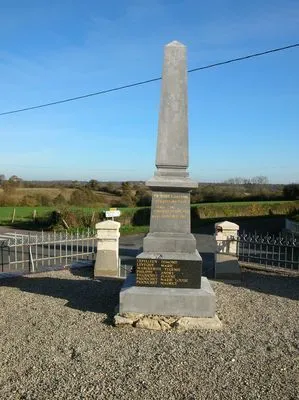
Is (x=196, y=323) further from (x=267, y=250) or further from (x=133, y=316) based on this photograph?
(x=267, y=250)

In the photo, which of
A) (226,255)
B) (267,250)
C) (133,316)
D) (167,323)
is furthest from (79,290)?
(267,250)

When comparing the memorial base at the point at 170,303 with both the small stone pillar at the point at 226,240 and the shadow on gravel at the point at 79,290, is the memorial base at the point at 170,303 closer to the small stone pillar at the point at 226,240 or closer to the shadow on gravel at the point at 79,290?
the shadow on gravel at the point at 79,290

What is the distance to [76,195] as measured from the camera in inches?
1531

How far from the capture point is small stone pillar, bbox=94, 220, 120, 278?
1030 centimetres

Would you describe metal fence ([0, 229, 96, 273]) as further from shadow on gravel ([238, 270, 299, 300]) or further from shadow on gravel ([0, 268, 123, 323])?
shadow on gravel ([238, 270, 299, 300])

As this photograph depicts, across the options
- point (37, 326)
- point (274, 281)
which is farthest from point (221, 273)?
point (37, 326)

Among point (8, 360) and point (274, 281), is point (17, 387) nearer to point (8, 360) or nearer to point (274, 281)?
point (8, 360)

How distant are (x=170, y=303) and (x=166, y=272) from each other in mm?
466

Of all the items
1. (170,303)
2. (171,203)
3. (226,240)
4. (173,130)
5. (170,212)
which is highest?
(173,130)

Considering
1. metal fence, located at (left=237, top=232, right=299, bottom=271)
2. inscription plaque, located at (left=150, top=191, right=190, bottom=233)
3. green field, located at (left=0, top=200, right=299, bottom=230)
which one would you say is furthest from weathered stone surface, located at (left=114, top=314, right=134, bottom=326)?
green field, located at (left=0, top=200, right=299, bottom=230)

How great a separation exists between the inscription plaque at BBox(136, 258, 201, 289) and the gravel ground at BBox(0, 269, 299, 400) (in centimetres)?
76

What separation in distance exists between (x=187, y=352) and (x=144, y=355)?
0.49 metres

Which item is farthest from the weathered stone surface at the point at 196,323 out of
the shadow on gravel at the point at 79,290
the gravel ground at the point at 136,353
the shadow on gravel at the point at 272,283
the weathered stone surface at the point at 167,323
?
the shadow on gravel at the point at 272,283

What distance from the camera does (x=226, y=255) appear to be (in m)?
10.6
